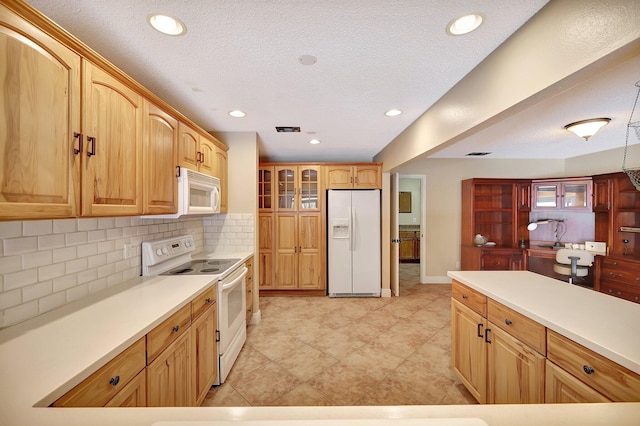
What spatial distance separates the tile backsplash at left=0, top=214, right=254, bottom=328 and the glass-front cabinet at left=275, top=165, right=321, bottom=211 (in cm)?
205

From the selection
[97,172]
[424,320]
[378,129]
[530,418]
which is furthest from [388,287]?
[97,172]

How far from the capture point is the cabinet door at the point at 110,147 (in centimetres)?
120

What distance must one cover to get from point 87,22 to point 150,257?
153 centimetres

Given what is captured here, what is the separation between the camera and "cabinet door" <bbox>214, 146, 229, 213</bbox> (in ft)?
9.24

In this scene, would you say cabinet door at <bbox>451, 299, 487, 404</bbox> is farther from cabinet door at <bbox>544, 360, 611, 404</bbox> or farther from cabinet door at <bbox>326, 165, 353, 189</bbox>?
cabinet door at <bbox>326, 165, 353, 189</bbox>

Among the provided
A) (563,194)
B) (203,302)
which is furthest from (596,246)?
(203,302)

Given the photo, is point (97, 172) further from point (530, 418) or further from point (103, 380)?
point (530, 418)

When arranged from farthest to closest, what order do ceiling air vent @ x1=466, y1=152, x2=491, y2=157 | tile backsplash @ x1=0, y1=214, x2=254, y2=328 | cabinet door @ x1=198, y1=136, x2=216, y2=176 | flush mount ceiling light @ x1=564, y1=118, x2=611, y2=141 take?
ceiling air vent @ x1=466, y1=152, x2=491, y2=157 < flush mount ceiling light @ x1=564, y1=118, x2=611, y2=141 < cabinet door @ x1=198, y1=136, x2=216, y2=176 < tile backsplash @ x1=0, y1=214, x2=254, y2=328

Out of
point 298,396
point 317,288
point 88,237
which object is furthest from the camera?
point 317,288

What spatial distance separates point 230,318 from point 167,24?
210 cm

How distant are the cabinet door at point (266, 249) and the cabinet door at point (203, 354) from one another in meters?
2.06

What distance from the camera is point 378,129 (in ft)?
9.78

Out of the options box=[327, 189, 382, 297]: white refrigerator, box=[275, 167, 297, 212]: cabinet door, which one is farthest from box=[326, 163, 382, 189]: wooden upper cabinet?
box=[275, 167, 297, 212]: cabinet door

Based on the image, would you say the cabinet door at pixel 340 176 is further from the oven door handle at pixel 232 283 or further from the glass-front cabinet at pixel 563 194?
the glass-front cabinet at pixel 563 194
